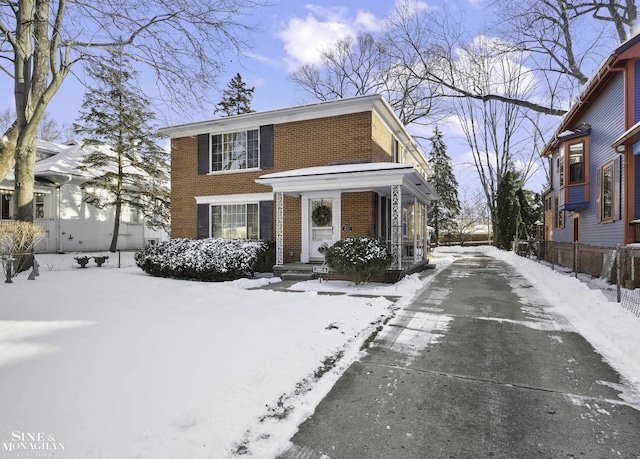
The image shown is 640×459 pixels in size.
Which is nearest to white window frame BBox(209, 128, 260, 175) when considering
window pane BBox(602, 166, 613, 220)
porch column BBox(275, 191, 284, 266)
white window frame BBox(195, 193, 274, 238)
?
white window frame BBox(195, 193, 274, 238)

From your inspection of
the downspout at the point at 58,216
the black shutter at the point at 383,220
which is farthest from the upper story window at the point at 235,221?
the downspout at the point at 58,216

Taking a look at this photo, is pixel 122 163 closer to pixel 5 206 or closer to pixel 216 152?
pixel 5 206

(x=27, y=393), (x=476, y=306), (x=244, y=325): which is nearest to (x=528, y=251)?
(x=476, y=306)

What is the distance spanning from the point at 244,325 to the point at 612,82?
1239 centimetres

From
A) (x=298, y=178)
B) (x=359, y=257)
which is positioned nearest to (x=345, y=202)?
(x=298, y=178)

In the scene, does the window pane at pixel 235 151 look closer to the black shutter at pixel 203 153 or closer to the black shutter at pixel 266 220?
the black shutter at pixel 203 153

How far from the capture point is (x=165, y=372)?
3271mm

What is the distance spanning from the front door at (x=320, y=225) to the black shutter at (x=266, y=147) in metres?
2.41

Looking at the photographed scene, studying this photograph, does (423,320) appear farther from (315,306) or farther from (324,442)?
(324,442)

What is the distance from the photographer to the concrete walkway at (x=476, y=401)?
2.38 meters

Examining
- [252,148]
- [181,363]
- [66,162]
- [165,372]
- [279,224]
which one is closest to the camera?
[165,372]

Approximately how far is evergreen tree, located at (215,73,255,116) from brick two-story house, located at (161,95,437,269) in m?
20.5

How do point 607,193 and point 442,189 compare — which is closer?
point 607,193

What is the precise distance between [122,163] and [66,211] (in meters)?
3.92
